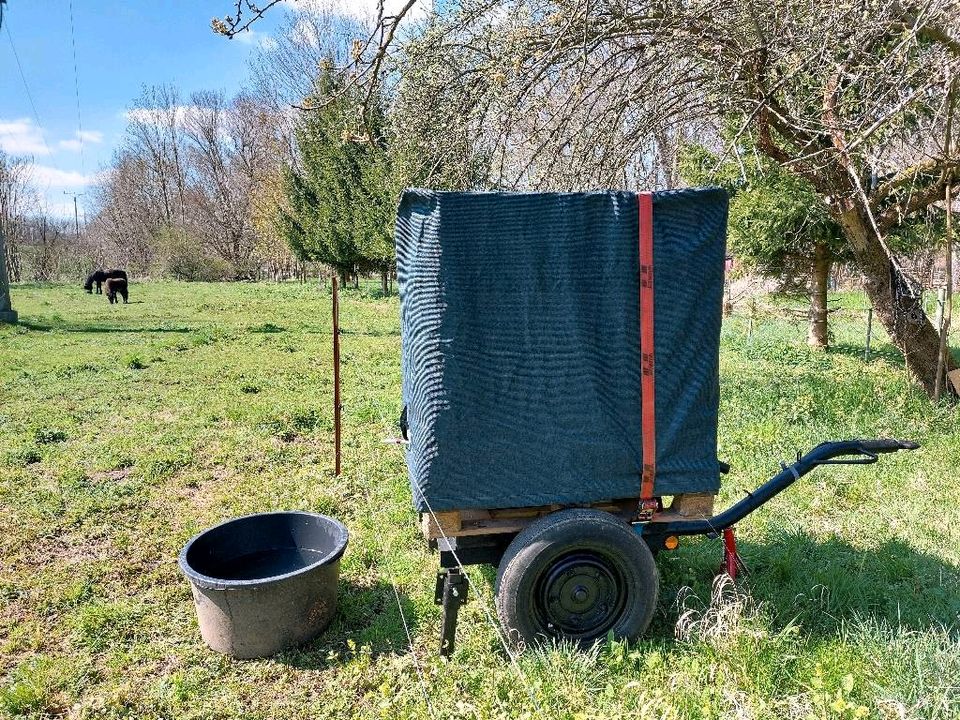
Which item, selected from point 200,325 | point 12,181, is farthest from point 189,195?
point 200,325

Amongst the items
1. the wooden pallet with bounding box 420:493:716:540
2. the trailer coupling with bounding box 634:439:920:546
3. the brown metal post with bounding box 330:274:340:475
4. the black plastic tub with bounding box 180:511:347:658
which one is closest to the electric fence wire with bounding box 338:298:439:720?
the black plastic tub with bounding box 180:511:347:658

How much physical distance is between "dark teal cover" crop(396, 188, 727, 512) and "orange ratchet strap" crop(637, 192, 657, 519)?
33mm

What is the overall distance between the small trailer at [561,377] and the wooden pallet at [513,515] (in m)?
0.02

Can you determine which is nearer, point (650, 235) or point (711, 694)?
point (711, 694)

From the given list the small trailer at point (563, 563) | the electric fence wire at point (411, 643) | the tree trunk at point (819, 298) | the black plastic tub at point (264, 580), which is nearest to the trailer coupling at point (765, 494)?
the small trailer at point (563, 563)

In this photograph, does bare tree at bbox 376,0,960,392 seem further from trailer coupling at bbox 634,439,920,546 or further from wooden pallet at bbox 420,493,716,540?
wooden pallet at bbox 420,493,716,540

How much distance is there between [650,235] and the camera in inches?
127

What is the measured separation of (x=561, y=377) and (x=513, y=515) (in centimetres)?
79

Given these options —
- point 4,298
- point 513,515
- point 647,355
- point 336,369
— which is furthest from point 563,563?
point 4,298

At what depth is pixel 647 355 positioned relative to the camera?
10.8 feet

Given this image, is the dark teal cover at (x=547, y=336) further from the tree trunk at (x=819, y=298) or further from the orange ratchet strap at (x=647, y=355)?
the tree trunk at (x=819, y=298)

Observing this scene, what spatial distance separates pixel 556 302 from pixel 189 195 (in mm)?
50914

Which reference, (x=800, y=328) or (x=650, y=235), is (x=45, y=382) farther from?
(x=800, y=328)

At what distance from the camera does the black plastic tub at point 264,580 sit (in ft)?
11.3
